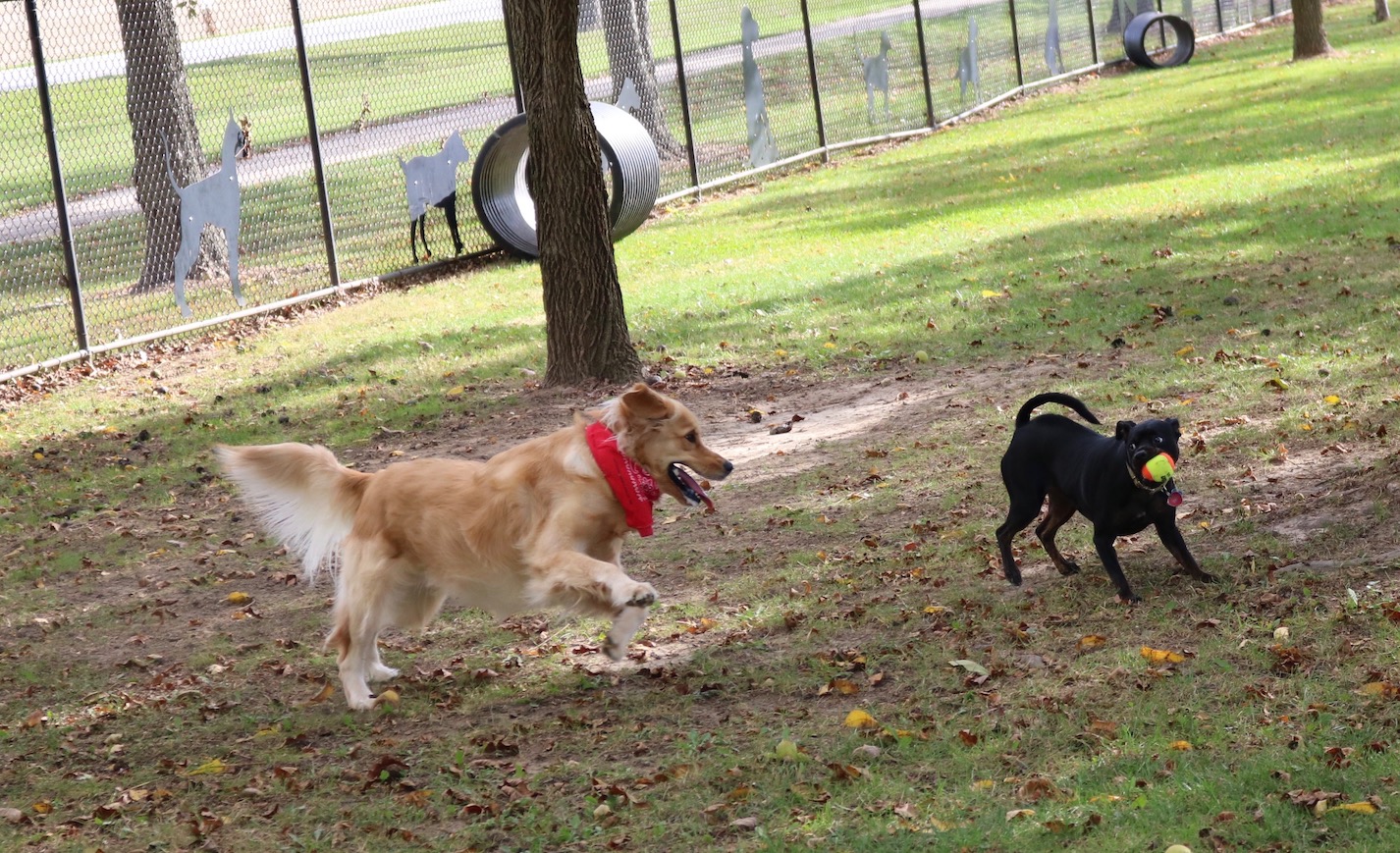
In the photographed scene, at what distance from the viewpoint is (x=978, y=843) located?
382 cm

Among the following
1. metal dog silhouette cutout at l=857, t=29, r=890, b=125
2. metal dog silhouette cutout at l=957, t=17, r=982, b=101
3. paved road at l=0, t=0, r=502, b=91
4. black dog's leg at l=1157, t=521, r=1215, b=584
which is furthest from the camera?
metal dog silhouette cutout at l=957, t=17, r=982, b=101

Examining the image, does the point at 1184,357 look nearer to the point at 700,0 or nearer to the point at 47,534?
the point at 47,534

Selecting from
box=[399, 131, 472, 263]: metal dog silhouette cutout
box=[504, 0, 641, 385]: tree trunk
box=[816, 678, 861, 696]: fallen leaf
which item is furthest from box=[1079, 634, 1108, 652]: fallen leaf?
box=[399, 131, 472, 263]: metal dog silhouette cutout

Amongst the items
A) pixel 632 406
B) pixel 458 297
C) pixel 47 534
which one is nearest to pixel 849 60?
pixel 458 297

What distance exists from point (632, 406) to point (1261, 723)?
237 cm

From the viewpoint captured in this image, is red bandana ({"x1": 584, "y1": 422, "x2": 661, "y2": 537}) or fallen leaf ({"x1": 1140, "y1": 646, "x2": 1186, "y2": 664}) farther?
red bandana ({"x1": 584, "y1": 422, "x2": 661, "y2": 537})

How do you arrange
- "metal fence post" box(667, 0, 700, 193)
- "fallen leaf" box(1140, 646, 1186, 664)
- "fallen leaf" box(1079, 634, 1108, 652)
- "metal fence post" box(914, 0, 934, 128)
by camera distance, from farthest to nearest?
"metal fence post" box(914, 0, 934, 128)
"metal fence post" box(667, 0, 700, 193)
"fallen leaf" box(1079, 634, 1108, 652)
"fallen leaf" box(1140, 646, 1186, 664)

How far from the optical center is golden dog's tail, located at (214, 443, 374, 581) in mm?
5648

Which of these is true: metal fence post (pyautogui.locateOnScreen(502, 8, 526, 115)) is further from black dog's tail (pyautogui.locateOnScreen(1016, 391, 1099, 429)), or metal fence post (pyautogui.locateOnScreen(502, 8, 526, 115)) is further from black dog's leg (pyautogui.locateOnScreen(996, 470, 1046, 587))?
black dog's leg (pyautogui.locateOnScreen(996, 470, 1046, 587))

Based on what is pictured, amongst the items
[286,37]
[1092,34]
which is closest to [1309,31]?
[1092,34]

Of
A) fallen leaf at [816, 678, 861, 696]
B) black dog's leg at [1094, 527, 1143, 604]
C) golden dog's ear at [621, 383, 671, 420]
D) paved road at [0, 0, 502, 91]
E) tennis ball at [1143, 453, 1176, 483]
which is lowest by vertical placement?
fallen leaf at [816, 678, 861, 696]

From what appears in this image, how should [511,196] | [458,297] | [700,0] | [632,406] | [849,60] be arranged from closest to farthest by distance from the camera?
1. [632,406]
2. [458,297]
3. [511,196]
4. [700,0]
5. [849,60]

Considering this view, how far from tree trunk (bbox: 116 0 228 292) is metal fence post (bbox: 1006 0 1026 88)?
1605 centimetres

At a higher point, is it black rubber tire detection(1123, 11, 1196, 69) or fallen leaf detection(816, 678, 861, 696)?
black rubber tire detection(1123, 11, 1196, 69)
